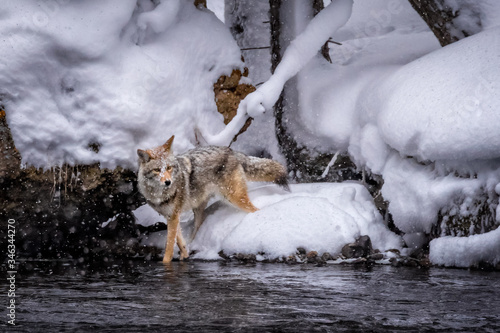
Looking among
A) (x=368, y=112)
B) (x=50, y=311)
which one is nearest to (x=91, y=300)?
(x=50, y=311)

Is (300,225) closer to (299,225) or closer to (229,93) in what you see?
(299,225)

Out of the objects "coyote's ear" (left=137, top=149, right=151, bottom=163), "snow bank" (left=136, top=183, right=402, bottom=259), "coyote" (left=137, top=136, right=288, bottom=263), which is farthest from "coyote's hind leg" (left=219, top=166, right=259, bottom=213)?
"coyote's ear" (left=137, top=149, right=151, bottom=163)

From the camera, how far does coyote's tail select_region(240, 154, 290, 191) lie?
787 centimetres

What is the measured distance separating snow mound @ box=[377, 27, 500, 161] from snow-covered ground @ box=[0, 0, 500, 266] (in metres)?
0.02

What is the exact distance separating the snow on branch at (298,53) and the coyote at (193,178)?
0.45m

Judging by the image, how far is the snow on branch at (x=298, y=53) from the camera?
8219 mm

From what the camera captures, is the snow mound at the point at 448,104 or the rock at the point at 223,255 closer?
the snow mound at the point at 448,104

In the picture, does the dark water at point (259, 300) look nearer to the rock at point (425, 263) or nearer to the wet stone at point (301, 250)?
the rock at point (425, 263)

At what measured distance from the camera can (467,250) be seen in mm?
5785

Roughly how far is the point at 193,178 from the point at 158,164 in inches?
28.3

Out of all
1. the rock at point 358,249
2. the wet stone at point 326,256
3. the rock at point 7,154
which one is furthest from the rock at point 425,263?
the rock at point 7,154

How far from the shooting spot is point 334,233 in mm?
6719

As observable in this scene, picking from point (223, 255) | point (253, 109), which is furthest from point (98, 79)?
point (223, 255)

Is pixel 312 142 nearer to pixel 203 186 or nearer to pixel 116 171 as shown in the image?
pixel 203 186
